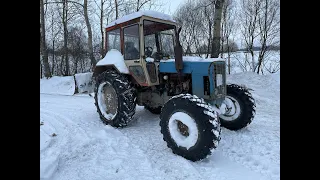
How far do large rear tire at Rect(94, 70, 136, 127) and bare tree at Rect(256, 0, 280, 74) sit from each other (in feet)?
42.8

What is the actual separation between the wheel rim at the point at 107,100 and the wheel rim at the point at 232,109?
2.20 m

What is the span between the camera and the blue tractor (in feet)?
10.9

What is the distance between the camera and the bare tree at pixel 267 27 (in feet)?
51.2

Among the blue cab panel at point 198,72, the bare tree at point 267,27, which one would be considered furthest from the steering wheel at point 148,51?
the bare tree at point 267,27

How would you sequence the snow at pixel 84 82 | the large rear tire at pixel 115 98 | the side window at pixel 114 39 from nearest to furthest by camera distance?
the large rear tire at pixel 115 98, the side window at pixel 114 39, the snow at pixel 84 82

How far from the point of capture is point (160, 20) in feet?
15.5

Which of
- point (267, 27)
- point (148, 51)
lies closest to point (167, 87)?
point (148, 51)

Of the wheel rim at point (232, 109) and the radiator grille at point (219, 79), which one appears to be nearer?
the radiator grille at point (219, 79)

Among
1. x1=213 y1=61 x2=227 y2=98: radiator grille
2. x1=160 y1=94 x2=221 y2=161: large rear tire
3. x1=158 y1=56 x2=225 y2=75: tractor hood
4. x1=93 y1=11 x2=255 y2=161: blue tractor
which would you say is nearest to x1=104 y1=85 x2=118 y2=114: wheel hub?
x1=93 y1=11 x2=255 y2=161: blue tractor

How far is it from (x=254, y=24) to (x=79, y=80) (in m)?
14.5

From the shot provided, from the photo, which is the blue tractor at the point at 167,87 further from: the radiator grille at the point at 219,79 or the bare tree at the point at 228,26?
the bare tree at the point at 228,26

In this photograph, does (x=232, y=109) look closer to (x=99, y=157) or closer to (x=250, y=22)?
(x=99, y=157)
